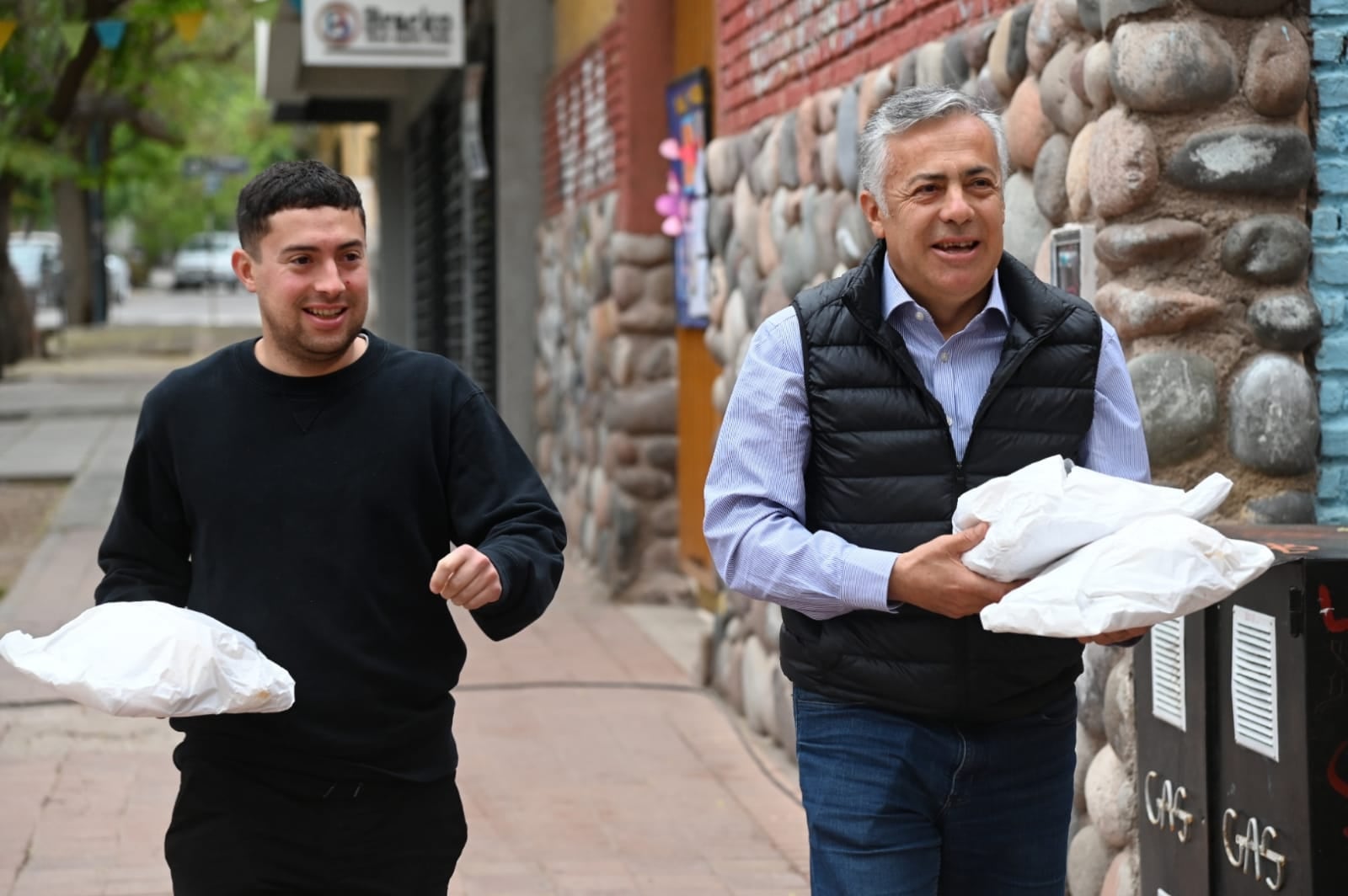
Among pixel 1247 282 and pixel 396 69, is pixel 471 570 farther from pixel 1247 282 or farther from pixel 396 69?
pixel 396 69

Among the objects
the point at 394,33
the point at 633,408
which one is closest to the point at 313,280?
the point at 633,408

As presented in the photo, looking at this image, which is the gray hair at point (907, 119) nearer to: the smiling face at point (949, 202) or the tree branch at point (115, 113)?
the smiling face at point (949, 202)

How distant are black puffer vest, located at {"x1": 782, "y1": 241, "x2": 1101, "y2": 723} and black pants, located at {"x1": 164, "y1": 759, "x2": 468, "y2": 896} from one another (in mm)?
786

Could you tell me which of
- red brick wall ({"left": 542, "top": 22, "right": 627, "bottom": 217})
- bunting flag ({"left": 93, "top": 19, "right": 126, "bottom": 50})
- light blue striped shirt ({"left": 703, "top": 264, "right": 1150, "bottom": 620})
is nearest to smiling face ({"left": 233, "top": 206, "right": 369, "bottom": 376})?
light blue striped shirt ({"left": 703, "top": 264, "right": 1150, "bottom": 620})

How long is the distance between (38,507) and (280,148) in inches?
1800

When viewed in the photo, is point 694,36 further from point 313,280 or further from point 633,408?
point 313,280

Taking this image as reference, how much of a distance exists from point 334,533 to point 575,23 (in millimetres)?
9270

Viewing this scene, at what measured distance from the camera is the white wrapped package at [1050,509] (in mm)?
2734

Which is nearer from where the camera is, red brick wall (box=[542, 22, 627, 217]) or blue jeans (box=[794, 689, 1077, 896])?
blue jeans (box=[794, 689, 1077, 896])

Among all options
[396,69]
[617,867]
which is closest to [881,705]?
[617,867]

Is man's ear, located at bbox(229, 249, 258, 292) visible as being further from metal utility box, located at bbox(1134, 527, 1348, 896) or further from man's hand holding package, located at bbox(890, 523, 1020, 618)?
metal utility box, located at bbox(1134, 527, 1348, 896)

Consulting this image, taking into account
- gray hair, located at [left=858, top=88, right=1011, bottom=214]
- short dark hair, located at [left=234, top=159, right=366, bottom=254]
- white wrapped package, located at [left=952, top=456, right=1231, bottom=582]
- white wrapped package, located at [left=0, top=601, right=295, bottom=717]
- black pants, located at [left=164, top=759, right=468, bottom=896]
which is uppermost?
gray hair, located at [left=858, top=88, right=1011, bottom=214]

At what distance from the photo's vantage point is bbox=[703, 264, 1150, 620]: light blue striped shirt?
9.85ft

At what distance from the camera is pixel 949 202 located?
2953 mm
